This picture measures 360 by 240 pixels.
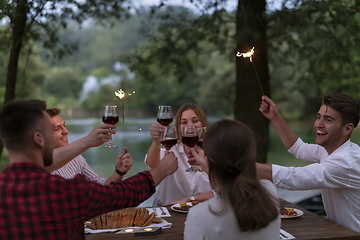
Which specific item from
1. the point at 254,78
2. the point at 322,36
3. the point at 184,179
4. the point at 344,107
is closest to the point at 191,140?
the point at 344,107

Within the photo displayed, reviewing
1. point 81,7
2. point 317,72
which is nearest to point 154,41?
point 81,7

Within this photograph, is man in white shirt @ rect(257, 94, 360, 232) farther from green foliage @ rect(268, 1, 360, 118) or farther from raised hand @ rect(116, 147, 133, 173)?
green foliage @ rect(268, 1, 360, 118)

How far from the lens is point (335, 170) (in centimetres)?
265

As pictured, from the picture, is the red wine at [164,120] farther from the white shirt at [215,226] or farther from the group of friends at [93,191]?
the white shirt at [215,226]

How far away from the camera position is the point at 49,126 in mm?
1864

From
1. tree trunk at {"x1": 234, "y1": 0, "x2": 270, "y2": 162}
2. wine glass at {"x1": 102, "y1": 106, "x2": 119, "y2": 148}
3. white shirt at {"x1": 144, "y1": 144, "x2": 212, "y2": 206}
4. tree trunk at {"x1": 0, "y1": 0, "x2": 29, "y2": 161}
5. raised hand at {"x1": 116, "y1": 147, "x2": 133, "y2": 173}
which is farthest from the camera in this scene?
tree trunk at {"x1": 234, "y1": 0, "x2": 270, "y2": 162}

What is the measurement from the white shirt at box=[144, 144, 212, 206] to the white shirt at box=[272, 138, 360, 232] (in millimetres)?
1182

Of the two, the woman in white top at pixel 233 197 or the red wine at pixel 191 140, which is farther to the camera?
the red wine at pixel 191 140

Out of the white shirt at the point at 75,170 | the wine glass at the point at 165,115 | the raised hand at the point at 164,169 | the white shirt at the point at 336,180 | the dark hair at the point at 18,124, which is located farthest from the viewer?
the white shirt at the point at 75,170

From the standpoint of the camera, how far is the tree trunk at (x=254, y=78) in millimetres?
5395

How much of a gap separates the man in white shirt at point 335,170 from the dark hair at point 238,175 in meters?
0.83

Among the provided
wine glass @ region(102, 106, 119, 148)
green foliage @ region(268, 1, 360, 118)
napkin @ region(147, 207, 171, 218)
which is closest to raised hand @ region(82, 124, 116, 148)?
wine glass @ region(102, 106, 119, 148)

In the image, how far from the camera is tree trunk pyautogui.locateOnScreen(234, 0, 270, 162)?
5395 millimetres

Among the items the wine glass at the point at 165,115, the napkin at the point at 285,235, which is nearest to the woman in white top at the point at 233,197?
the napkin at the point at 285,235
